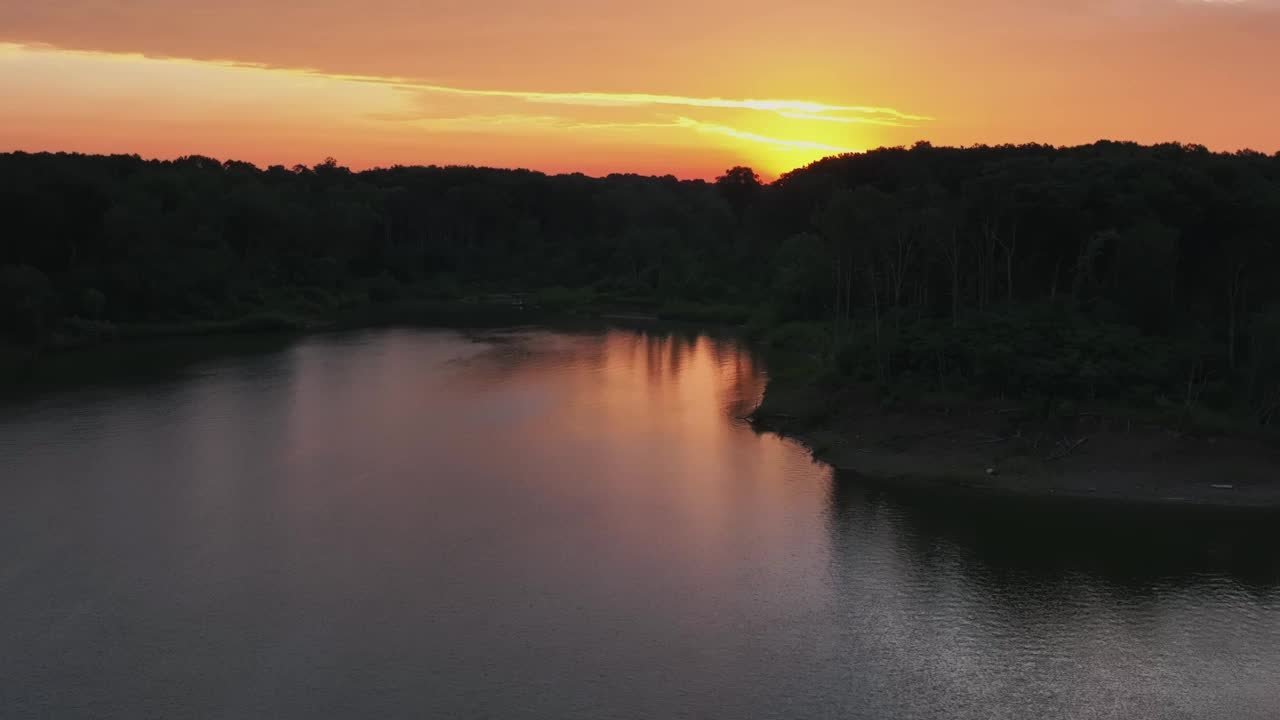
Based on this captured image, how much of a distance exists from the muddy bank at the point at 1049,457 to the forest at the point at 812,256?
1131mm

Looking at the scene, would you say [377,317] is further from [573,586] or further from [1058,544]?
[1058,544]

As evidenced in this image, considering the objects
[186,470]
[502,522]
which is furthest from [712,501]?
[186,470]

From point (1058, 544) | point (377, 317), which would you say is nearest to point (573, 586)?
point (1058, 544)

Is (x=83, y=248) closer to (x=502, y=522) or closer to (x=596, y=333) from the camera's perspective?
(x=596, y=333)

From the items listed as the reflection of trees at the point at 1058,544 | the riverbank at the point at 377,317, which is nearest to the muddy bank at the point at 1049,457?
the reflection of trees at the point at 1058,544

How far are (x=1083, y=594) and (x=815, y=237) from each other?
4196 cm

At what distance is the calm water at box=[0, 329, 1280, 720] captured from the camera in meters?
17.1

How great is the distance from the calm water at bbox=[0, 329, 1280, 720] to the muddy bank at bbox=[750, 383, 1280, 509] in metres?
1.30

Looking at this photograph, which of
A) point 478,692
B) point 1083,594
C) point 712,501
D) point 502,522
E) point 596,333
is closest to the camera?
point 478,692

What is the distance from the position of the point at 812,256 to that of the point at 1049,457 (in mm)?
30815

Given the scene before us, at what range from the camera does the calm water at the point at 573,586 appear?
17.1 m

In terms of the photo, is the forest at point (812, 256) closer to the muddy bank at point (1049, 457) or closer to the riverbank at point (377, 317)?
the riverbank at point (377, 317)

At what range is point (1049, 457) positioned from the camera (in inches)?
1123

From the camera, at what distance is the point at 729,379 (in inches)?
1875
